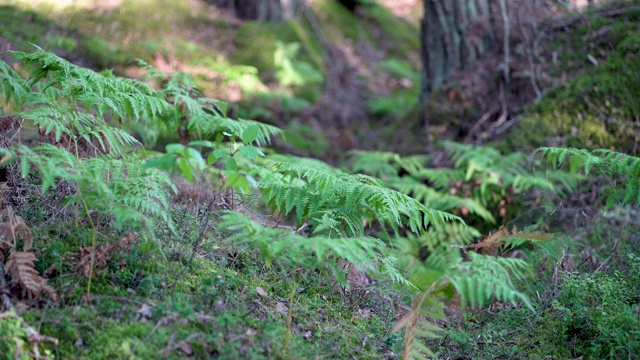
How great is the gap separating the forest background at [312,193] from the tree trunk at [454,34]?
0.03 meters

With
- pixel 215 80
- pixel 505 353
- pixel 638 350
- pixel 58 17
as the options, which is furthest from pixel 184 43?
pixel 638 350

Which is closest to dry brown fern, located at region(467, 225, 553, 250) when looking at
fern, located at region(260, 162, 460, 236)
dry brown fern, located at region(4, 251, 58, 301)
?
fern, located at region(260, 162, 460, 236)

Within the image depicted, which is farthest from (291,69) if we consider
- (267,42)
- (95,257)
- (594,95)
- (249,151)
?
(95,257)

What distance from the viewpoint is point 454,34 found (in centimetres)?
753

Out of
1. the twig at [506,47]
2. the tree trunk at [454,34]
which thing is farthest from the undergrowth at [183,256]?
the tree trunk at [454,34]

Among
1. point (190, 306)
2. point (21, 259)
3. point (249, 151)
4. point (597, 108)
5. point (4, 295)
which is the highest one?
point (249, 151)

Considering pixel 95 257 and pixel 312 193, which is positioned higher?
pixel 312 193

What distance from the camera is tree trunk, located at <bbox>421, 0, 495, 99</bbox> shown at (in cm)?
741

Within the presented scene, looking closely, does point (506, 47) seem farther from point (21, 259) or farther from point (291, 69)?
point (21, 259)

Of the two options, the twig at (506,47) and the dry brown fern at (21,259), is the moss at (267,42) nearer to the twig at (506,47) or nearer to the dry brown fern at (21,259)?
the twig at (506,47)

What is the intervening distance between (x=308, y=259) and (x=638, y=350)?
199cm

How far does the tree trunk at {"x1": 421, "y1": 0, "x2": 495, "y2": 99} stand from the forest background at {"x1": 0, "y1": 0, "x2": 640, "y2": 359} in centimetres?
3

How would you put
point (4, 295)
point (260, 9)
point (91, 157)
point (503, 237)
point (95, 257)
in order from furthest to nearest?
point (260, 9), point (503, 237), point (91, 157), point (95, 257), point (4, 295)

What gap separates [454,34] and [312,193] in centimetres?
511
